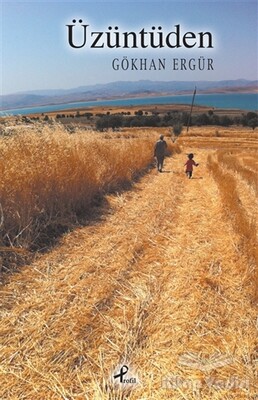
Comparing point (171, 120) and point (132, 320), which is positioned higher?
point (171, 120)

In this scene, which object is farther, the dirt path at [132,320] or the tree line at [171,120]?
the tree line at [171,120]

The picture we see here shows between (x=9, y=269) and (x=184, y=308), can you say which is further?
(x=9, y=269)

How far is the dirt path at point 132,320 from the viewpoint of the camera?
2717mm

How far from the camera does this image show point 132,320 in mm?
3480

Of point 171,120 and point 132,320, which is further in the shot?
point 171,120

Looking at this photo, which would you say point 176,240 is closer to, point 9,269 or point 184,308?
point 184,308

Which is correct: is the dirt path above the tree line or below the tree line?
below

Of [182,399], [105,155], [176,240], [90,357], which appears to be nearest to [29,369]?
[90,357]

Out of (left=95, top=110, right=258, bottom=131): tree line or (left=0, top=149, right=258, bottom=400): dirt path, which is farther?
(left=95, top=110, right=258, bottom=131): tree line

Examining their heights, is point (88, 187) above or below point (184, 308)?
above

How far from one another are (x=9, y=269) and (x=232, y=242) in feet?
10.5

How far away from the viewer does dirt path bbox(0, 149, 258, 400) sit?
272cm

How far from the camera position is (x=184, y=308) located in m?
3.70

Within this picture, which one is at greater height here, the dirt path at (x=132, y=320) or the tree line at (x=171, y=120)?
the tree line at (x=171, y=120)
